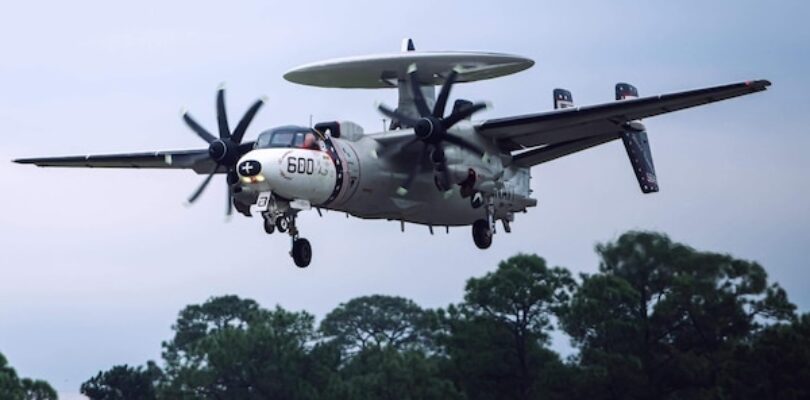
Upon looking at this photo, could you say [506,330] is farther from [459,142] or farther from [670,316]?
[459,142]

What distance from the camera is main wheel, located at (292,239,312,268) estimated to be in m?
60.7

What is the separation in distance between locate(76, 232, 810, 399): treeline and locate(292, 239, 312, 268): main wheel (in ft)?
67.8

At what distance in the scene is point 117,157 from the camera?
6731 cm

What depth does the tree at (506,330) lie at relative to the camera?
82.4 meters

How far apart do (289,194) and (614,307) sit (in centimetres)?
2487

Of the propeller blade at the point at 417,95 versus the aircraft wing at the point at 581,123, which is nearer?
the aircraft wing at the point at 581,123

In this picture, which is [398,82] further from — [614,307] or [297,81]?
[614,307]

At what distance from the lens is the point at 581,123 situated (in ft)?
206

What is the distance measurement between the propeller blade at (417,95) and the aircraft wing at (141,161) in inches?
278

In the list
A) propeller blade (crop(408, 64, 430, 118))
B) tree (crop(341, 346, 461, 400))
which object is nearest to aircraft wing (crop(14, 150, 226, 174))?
propeller blade (crop(408, 64, 430, 118))

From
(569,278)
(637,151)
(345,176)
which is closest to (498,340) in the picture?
(569,278)

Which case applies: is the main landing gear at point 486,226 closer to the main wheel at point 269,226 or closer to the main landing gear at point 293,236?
the main landing gear at point 293,236

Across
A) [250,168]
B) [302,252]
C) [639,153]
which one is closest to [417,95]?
[302,252]

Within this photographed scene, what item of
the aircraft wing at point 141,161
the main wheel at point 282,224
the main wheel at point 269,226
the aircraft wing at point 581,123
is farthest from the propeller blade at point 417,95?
the aircraft wing at point 141,161
